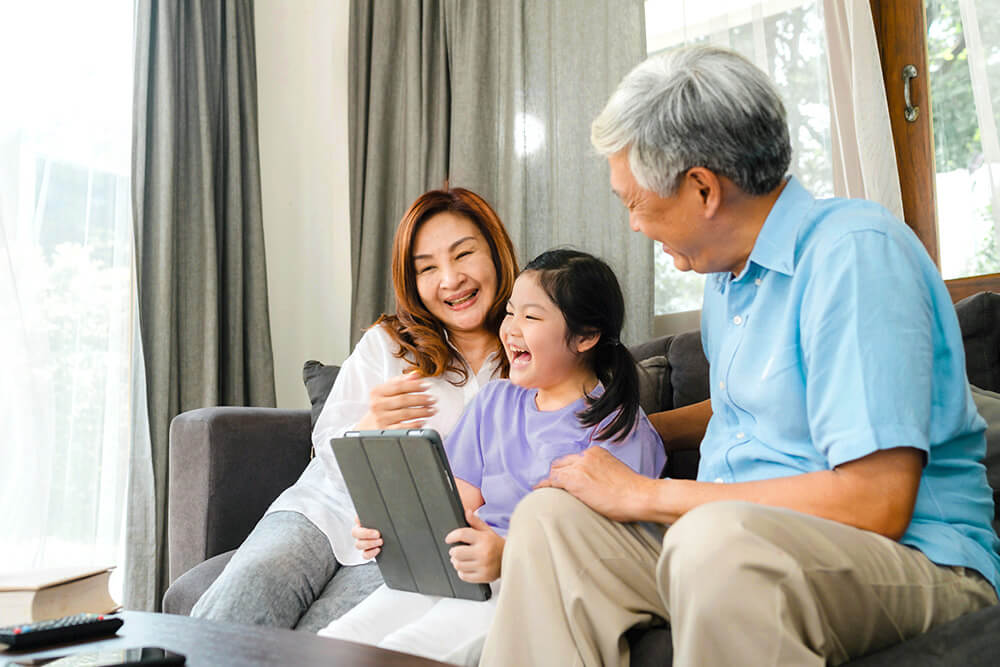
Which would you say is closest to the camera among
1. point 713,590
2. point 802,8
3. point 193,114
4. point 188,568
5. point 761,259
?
point 713,590

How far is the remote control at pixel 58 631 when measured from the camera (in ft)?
3.13

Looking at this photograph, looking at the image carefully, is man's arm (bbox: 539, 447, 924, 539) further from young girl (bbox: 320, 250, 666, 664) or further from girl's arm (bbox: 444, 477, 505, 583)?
young girl (bbox: 320, 250, 666, 664)

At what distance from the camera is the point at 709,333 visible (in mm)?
1326

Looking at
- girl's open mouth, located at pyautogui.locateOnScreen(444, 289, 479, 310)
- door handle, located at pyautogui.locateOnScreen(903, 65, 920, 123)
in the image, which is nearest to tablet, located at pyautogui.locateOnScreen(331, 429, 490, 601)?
girl's open mouth, located at pyautogui.locateOnScreen(444, 289, 479, 310)

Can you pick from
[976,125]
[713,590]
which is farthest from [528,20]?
[713,590]

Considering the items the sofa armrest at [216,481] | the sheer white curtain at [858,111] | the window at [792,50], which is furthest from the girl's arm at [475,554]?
the window at [792,50]

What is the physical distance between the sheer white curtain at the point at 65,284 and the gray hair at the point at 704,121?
2.03m

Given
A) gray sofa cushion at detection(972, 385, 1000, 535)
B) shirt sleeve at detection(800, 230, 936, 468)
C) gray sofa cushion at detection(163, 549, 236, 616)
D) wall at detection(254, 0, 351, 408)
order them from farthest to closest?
wall at detection(254, 0, 351, 408) → gray sofa cushion at detection(163, 549, 236, 616) → gray sofa cushion at detection(972, 385, 1000, 535) → shirt sleeve at detection(800, 230, 936, 468)

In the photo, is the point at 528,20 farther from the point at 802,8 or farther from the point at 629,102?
the point at 629,102

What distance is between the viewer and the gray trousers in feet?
4.42

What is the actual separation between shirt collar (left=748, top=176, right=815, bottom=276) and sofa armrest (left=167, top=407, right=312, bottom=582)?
1.25 m

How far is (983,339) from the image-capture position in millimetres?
1414

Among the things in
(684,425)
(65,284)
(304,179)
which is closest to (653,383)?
(684,425)

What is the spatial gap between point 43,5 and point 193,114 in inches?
21.6
